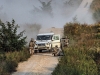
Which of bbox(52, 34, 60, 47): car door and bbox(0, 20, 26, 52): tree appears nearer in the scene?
bbox(0, 20, 26, 52): tree

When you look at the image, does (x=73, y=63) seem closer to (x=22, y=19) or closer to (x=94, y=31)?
(x=94, y=31)

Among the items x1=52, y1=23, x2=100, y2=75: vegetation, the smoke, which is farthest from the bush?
the smoke

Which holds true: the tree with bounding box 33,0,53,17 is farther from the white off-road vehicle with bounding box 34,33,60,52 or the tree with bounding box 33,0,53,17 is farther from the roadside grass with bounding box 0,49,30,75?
the roadside grass with bounding box 0,49,30,75

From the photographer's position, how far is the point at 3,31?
24.5 meters

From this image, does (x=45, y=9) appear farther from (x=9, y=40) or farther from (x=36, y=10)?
(x=9, y=40)

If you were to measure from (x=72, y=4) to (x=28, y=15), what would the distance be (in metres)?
14.6

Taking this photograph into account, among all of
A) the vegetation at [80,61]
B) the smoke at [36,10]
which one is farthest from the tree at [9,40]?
the smoke at [36,10]

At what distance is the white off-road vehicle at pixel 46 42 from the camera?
2862cm

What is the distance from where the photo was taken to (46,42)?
28.8 metres

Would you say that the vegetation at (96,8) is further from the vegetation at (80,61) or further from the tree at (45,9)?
the vegetation at (80,61)

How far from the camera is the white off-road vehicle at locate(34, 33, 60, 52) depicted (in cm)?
2862

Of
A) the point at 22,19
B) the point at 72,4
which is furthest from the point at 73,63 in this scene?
the point at 72,4

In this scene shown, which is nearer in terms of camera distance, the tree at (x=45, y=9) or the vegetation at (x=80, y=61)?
the vegetation at (x=80, y=61)

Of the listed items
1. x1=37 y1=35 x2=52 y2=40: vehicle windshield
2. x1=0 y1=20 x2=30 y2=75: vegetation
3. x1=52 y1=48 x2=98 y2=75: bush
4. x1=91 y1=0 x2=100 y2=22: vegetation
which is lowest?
x1=52 y1=48 x2=98 y2=75: bush
